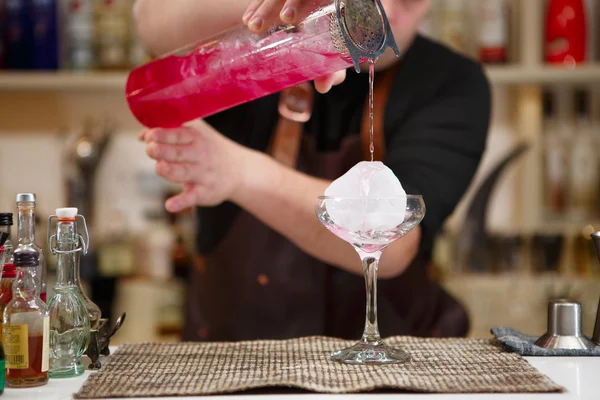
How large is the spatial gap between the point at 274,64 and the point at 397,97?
0.64 meters

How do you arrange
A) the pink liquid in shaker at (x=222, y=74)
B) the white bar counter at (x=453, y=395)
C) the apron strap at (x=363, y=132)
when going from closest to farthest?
1. the white bar counter at (x=453, y=395)
2. the pink liquid in shaker at (x=222, y=74)
3. the apron strap at (x=363, y=132)

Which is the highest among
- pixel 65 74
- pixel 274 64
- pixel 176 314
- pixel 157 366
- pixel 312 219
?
pixel 65 74

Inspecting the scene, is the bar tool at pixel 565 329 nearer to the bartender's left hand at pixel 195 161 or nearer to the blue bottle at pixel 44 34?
the bartender's left hand at pixel 195 161

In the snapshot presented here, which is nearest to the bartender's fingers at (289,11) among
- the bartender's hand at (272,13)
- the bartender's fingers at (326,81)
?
the bartender's hand at (272,13)

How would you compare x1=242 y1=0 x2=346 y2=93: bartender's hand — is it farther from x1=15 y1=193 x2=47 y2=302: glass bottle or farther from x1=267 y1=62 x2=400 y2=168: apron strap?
x1=267 y1=62 x2=400 y2=168: apron strap

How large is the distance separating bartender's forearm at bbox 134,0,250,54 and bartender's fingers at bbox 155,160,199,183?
0.81 ft

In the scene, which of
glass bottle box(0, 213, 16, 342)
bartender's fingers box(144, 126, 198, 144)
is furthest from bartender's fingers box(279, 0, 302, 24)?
glass bottle box(0, 213, 16, 342)

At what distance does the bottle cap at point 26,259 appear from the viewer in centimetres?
90

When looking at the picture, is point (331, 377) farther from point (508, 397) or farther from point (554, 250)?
point (554, 250)

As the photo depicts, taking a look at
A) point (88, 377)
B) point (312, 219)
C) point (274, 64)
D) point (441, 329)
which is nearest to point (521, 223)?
point (441, 329)

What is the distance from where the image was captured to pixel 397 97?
1.68m

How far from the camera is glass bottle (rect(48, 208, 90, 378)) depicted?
0.97 m

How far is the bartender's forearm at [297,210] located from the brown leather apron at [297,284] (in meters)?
0.16

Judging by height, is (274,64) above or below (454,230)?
above
